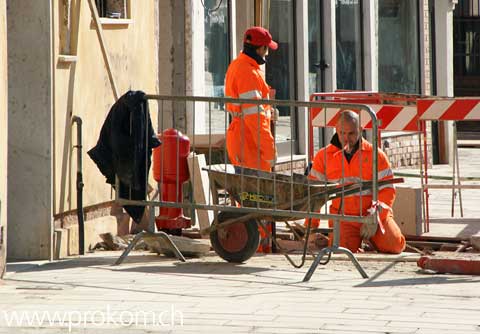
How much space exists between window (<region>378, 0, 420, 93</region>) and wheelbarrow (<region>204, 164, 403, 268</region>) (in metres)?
11.2

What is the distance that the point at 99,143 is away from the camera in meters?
11.2

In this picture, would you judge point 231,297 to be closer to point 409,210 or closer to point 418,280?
point 418,280

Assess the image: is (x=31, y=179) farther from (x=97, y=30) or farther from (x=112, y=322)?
(x=112, y=322)

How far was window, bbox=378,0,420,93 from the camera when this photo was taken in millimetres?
22266

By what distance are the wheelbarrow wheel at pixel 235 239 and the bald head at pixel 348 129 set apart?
1.34 metres

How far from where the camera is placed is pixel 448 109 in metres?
14.4

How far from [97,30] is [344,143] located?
2267 mm

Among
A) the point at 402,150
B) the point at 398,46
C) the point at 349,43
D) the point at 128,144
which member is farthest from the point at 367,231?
the point at 398,46

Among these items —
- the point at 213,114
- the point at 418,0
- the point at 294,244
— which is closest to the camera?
the point at 294,244

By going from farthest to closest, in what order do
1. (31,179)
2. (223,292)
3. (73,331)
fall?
(31,179) < (223,292) < (73,331)

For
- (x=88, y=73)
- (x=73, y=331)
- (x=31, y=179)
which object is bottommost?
(x=73, y=331)

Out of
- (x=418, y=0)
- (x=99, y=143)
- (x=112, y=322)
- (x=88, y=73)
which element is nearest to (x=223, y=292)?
(x=112, y=322)

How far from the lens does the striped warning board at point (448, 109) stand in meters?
14.4

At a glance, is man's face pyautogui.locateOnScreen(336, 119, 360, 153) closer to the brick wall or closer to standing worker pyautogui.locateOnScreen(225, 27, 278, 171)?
standing worker pyautogui.locateOnScreen(225, 27, 278, 171)
